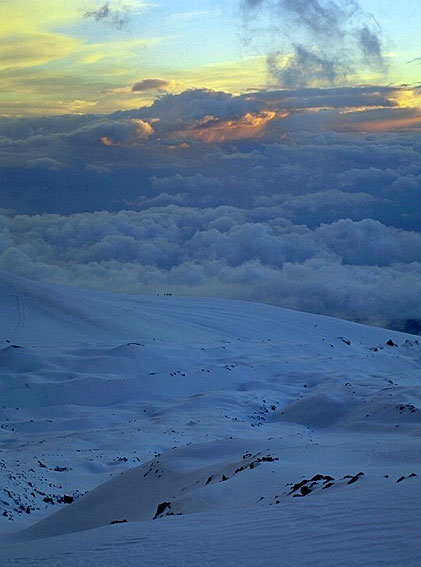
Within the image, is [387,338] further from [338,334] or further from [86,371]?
[86,371]

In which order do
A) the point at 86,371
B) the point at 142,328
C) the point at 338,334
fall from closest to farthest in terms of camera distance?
the point at 86,371, the point at 142,328, the point at 338,334

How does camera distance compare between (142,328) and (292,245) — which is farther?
(292,245)

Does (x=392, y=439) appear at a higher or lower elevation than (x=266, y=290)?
higher

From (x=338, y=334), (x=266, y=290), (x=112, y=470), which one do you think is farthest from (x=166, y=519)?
(x=266, y=290)

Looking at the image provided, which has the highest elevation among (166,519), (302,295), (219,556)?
(219,556)

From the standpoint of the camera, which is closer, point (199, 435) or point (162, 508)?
point (162, 508)

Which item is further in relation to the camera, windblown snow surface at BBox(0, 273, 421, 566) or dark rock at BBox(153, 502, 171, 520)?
dark rock at BBox(153, 502, 171, 520)

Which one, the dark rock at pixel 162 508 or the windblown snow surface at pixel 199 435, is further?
the dark rock at pixel 162 508

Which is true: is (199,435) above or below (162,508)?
below
